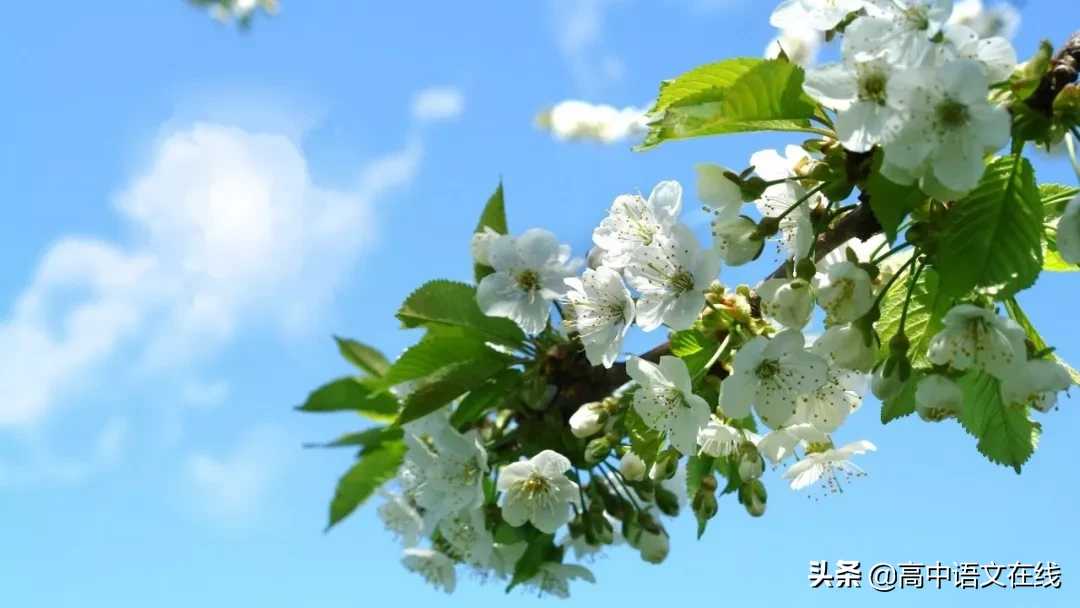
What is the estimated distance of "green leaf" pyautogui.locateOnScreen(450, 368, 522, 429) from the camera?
7.45 feet

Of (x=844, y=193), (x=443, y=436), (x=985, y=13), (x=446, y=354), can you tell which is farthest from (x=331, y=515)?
(x=985, y=13)

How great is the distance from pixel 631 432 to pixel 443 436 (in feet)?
2.03

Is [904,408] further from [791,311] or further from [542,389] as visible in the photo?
[542,389]

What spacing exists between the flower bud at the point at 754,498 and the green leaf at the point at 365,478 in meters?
1.12

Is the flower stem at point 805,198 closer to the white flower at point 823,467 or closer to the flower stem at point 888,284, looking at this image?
the flower stem at point 888,284

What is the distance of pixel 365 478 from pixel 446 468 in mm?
495

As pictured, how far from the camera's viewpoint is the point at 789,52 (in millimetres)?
1829

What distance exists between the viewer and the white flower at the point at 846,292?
4.73ft

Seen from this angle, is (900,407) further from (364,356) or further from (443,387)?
(364,356)

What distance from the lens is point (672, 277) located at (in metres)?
1.67

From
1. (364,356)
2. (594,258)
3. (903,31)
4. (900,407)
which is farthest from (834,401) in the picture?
(364,356)

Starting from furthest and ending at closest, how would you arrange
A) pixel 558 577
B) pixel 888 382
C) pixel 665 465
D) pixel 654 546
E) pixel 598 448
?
pixel 558 577 → pixel 654 546 → pixel 598 448 → pixel 665 465 → pixel 888 382

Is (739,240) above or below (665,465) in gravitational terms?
above

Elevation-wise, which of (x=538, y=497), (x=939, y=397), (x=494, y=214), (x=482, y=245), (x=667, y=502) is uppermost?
(x=494, y=214)
